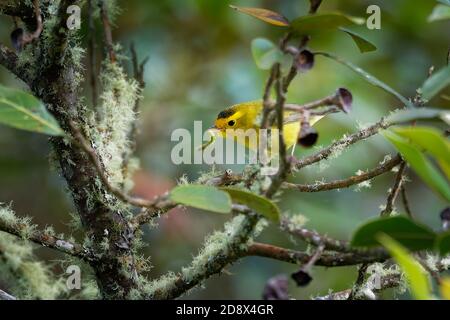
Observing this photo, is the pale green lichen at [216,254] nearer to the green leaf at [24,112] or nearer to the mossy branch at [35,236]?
the mossy branch at [35,236]

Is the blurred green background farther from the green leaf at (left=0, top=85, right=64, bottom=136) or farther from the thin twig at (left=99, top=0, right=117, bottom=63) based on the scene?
the green leaf at (left=0, top=85, right=64, bottom=136)

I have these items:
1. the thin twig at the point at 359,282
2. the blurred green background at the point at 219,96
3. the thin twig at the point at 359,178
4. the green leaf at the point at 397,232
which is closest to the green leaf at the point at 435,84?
the green leaf at the point at 397,232

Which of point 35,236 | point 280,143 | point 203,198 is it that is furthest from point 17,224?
point 280,143

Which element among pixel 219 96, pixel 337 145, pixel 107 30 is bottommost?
pixel 337 145

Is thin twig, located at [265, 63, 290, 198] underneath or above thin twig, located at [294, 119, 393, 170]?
underneath

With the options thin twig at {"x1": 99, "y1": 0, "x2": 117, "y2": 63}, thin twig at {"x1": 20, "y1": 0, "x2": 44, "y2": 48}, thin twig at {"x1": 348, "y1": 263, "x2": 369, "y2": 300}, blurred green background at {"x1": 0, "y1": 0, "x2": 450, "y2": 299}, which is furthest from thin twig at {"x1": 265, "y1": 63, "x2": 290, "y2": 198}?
blurred green background at {"x1": 0, "y1": 0, "x2": 450, "y2": 299}

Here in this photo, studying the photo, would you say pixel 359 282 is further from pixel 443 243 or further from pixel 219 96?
pixel 219 96
